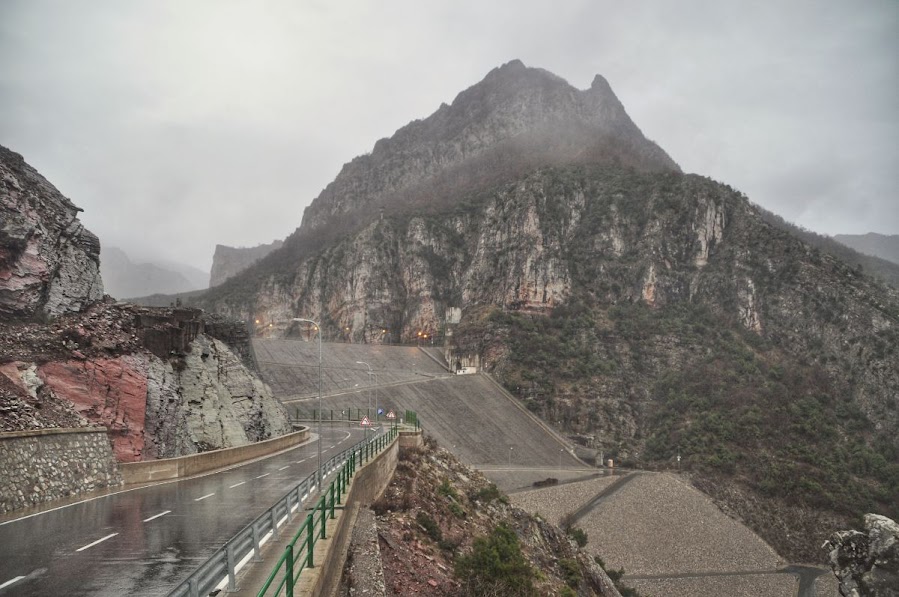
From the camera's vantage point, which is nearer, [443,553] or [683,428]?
[443,553]

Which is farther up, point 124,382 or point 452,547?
point 124,382

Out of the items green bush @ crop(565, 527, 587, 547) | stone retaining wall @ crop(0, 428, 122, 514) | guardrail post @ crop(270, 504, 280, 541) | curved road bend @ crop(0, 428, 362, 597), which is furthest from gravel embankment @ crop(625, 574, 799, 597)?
guardrail post @ crop(270, 504, 280, 541)

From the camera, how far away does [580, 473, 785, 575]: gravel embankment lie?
46.5 meters

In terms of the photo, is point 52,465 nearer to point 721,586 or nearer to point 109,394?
point 109,394

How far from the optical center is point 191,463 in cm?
2350

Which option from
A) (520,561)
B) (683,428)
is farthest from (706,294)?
(520,561)

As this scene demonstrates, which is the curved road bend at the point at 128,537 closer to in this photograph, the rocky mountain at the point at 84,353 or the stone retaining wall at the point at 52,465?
the stone retaining wall at the point at 52,465

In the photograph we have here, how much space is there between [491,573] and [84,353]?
1781 cm

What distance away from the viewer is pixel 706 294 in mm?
112500

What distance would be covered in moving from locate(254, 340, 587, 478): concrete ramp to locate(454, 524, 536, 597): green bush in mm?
41225

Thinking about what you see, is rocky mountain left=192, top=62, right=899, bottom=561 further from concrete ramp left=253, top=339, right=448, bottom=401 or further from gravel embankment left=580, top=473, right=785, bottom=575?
concrete ramp left=253, top=339, right=448, bottom=401

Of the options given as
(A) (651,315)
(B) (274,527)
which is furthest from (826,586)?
(A) (651,315)

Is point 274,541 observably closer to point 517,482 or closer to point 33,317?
point 33,317

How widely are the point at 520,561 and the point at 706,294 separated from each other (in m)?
106
